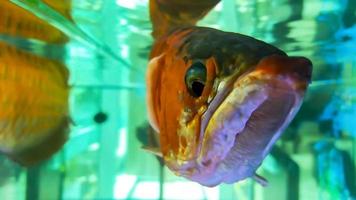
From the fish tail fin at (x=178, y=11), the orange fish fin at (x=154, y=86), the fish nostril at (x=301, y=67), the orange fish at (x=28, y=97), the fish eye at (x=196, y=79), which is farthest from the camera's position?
the orange fish at (x=28, y=97)

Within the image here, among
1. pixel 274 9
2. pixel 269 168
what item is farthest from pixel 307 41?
pixel 269 168

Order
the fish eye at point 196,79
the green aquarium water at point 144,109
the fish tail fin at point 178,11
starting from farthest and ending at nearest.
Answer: the green aquarium water at point 144,109 → the fish tail fin at point 178,11 → the fish eye at point 196,79

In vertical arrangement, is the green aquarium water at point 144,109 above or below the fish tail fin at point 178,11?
below

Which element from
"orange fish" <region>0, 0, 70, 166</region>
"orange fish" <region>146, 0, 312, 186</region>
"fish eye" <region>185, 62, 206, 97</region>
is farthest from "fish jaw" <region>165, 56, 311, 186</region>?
"orange fish" <region>0, 0, 70, 166</region>

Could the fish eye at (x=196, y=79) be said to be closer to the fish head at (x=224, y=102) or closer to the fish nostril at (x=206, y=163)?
the fish head at (x=224, y=102)

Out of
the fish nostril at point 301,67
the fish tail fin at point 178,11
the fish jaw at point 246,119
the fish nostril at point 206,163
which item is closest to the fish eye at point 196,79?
the fish jaw at point 246,119

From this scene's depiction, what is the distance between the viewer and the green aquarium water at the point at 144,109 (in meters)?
4.31

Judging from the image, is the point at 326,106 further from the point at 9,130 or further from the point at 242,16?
the point at 9,130

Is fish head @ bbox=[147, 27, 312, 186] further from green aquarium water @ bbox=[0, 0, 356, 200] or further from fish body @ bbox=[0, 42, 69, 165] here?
fish body @ bbox=[0, 42, 69, 165]

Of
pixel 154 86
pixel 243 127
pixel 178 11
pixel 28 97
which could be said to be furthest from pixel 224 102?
pixel 28 97

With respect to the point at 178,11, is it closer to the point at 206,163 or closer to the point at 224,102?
the point at 206,163

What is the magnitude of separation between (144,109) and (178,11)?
3.08 metres

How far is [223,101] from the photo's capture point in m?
1.49

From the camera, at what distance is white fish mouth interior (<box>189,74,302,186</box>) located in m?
1.41
